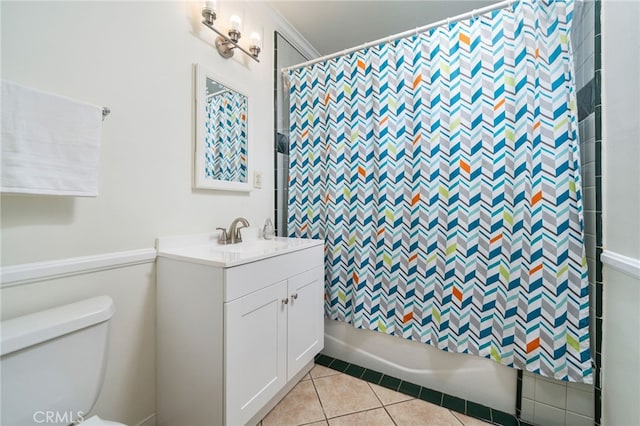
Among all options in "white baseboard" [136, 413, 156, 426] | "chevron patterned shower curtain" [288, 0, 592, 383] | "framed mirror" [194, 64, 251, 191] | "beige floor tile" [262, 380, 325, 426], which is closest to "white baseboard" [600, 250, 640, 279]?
"chevron patterned shower curtain" [288, 0, 592, 383]

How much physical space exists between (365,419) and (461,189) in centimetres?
129

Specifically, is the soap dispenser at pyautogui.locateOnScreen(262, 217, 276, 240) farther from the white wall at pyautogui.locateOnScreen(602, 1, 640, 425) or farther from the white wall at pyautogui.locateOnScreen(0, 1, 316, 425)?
the white wall at pyautogui.locateOnScreen(602, 1, 640, 425)

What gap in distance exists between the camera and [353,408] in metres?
1.38

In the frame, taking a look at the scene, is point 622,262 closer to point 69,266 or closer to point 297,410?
point 297,410

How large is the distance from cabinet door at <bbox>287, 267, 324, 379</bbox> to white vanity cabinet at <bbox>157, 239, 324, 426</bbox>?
0.02 meters

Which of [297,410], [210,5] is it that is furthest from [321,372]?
[210,5]

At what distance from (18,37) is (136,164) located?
49 cm

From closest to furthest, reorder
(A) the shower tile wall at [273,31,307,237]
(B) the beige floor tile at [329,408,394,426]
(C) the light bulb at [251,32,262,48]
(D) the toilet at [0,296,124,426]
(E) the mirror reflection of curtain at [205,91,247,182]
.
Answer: (D) the toilet at [0,296,124,426]
(B) the beige floor tile at [329,408,394,426]
(E) the mirror reflection of curtain at [205,91,247,182]
(C) the light bulb at [251,32,262,48]
(A) the shower tile wall at [273,31,307,237]

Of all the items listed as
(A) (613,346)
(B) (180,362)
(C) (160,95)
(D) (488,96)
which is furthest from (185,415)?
(D) (488,96)

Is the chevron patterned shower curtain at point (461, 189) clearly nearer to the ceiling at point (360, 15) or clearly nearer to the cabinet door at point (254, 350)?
the ceiling at point (360, 15)

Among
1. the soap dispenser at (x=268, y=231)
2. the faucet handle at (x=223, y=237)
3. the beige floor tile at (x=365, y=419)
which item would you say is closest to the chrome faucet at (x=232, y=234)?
the faucet handle at (x=223, y=237)

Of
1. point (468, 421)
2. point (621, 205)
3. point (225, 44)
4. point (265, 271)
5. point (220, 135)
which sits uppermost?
point (225, 44)

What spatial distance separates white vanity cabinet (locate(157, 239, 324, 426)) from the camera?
1.00 meters

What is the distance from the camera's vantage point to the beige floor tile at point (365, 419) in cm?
128
